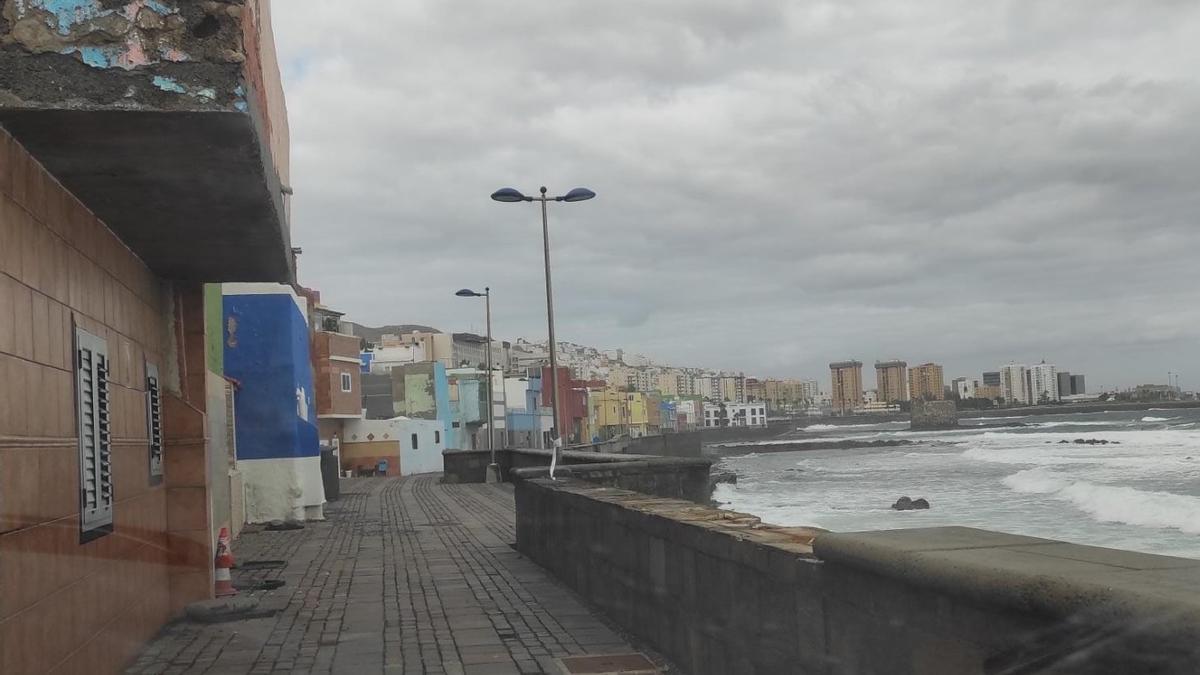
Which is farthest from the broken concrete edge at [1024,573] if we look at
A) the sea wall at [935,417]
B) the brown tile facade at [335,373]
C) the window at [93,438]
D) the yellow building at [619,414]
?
the sea wall at [935,417]

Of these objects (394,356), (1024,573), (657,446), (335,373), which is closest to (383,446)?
(335,373)

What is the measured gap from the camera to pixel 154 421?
8211mm

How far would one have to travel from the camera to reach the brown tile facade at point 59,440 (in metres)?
4.47

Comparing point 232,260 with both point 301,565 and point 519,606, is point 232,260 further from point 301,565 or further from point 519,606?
point 301,565

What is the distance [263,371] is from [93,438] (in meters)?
12.1

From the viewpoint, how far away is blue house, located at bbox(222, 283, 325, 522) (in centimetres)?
1761

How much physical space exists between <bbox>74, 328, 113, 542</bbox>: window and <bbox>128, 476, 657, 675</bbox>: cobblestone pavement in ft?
4.44

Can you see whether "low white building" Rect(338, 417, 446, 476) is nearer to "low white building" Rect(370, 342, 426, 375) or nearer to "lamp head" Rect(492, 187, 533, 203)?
"low white building" Rect(370, 342, 426, 375)

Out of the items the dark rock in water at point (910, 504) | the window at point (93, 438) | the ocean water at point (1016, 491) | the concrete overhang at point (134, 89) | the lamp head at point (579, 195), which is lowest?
the ocean water at point (1016, 491)

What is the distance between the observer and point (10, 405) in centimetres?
441

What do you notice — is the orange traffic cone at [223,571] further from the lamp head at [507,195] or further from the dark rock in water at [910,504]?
the dark rock in water at [910,504]

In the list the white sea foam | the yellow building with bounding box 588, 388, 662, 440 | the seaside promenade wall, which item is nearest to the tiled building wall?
the seaside promenade wall

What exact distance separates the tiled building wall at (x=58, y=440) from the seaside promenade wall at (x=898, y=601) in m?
3.16

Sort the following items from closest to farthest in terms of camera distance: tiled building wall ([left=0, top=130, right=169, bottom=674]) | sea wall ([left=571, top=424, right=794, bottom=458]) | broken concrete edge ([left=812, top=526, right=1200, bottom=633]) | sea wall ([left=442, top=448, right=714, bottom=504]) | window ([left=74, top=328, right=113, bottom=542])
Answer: broken concrete edge ([left=812, top=526, right=1200, bottom=633]) < tiled building wall ([left=0, top=130, right=169, bottom=674]) < window ([left=74, top=328, right=113, bottom=542]) < sea wall ([left=442, top=448, right=714, bottom=504]) < sea wall ([left=571, top=424, right=794, bottom=458])
